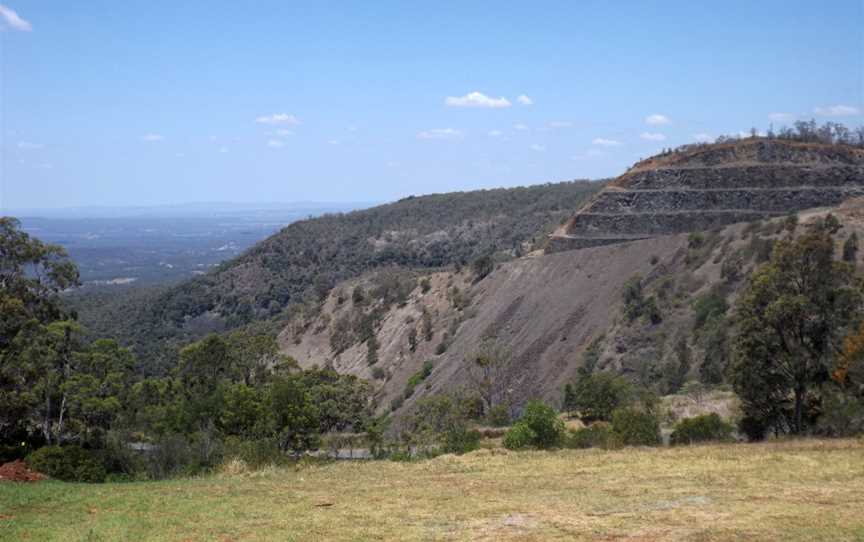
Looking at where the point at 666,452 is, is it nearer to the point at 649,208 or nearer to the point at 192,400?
the point at 192,400

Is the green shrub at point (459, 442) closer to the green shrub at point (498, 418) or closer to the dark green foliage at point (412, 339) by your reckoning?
the green shrub at point (498, 418)

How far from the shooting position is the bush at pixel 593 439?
2308cm

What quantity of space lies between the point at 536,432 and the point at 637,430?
2.89 meters

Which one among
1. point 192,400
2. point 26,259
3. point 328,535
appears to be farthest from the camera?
point 192,400

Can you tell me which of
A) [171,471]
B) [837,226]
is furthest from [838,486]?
[837,226]

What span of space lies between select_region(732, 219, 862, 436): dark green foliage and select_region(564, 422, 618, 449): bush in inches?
165

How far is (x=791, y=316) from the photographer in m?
23.6

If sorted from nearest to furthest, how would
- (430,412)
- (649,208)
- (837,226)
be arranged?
(430,412) → (837,226) → (649,208)

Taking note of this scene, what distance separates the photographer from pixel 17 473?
66.6 feet

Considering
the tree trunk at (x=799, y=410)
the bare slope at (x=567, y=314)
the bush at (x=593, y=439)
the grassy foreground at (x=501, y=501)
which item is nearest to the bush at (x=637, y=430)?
the bush at (x=593, y=439)

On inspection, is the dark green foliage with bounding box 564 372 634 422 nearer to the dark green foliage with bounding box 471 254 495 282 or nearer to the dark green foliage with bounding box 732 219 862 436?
the dark green foliage with bounding box 732 219 862 436

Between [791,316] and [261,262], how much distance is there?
91.0 m

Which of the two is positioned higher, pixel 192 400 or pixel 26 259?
pixel 26 259

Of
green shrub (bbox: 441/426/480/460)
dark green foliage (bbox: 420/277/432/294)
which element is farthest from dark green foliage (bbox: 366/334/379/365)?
green shrub (bbox: 441/426/480/460)
